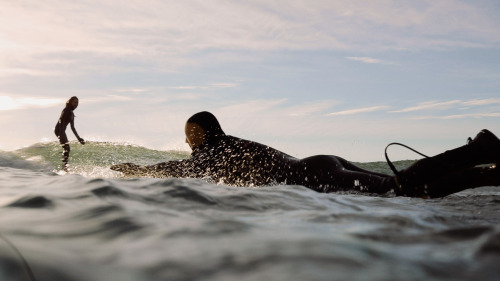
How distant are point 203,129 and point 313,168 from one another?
1866mm

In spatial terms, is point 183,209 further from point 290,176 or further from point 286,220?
point 290,176

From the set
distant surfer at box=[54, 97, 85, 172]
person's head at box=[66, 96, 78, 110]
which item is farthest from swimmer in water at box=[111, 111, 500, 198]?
person's head at box=[66, 96, 78, 110]

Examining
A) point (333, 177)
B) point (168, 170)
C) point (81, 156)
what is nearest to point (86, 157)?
point (81, 156)

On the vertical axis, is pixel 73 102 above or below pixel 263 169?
above

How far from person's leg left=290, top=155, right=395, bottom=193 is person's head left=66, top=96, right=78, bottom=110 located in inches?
430

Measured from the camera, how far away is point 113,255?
173 cm

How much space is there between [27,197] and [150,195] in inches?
33.2

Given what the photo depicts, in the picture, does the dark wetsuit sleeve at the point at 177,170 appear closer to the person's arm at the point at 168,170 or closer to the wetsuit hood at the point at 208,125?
the person's arm at the point at 168,170

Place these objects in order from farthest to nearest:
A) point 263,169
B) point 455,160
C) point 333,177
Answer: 1. point 263,169
2. point 333,177
3. point 455,160

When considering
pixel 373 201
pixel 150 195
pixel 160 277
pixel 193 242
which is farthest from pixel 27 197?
pixel 373 201

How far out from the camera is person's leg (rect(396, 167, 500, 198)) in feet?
15.3

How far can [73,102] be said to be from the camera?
14.4 m

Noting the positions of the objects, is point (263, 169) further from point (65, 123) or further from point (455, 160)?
point (65, 123)

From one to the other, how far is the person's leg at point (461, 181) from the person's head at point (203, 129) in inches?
118
